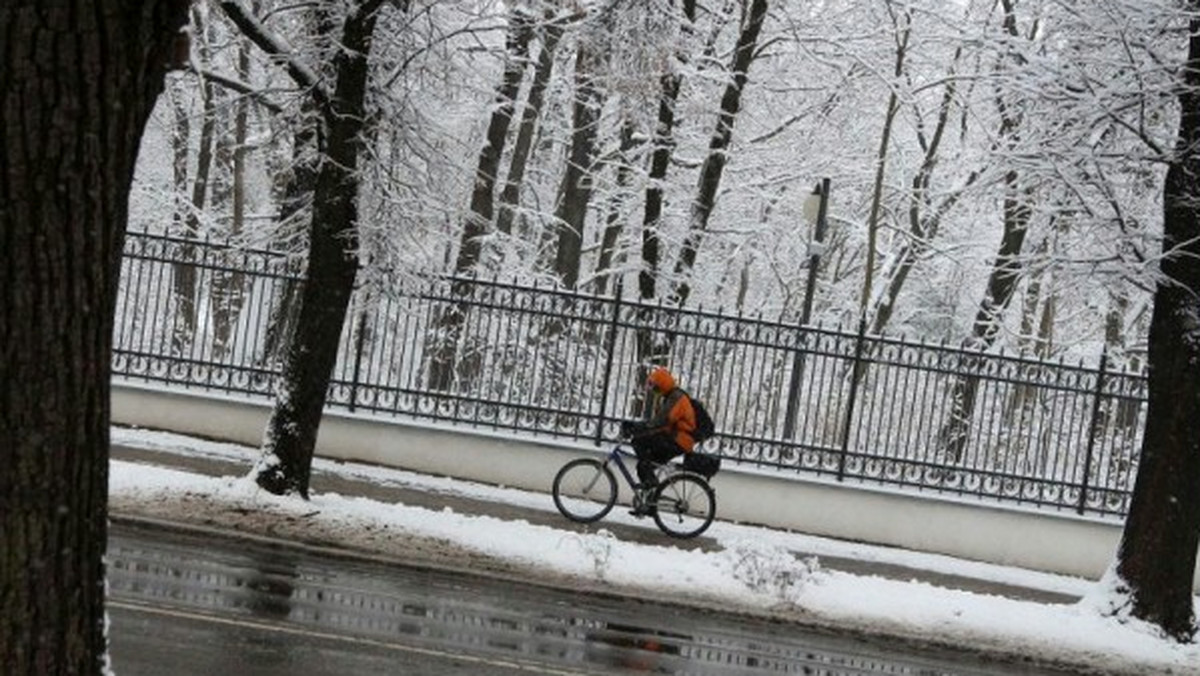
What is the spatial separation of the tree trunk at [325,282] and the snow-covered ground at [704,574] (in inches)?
16.6

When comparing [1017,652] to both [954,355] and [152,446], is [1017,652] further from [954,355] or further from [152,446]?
[152,446]

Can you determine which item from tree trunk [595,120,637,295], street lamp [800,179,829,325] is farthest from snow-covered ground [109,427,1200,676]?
tree trunk [595,120,637,295]

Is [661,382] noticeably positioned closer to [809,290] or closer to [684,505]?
[684,505]

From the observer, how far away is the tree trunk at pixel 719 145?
972 inches

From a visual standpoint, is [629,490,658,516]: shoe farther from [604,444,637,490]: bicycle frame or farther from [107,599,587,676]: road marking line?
[107,599,587,676]: road marking line

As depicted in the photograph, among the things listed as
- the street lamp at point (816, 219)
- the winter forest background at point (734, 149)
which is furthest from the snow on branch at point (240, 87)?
the street lamp at point (816, 219)

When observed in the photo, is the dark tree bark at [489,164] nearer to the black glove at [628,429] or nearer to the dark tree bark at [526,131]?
the dark tree bark at [526,131]

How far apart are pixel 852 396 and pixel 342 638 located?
29.3 ft

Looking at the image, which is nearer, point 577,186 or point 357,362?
point 357,362

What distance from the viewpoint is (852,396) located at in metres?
16.8

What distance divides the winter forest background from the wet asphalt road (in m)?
4.16

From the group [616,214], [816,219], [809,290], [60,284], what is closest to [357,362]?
[809,290]

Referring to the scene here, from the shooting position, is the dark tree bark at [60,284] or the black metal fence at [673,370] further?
the black metal fence at [673,370]

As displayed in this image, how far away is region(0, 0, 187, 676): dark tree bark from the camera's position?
12.8 ft
